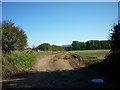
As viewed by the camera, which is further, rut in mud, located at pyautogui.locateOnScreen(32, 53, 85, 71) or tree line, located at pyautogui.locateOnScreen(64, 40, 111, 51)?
tree line, located at pyautogui.locateOnScreen(64, 40, 111, 51)

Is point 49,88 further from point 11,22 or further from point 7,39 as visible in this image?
point 11,22

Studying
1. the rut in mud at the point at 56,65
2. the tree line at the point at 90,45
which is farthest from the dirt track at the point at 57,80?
the tree line at the point at 90,45

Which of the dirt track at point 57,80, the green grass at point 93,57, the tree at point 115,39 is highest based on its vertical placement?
the tree at point 115,39

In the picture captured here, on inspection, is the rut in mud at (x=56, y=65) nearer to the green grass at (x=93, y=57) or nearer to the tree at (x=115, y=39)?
the green grass at (x=93, y=57)

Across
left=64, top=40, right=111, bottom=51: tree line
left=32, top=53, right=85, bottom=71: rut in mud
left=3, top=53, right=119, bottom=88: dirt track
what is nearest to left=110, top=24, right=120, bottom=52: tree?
left=3, top=53, right=119, bottom=88: dirt track

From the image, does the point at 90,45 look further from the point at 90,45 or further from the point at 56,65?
the point at 56,65

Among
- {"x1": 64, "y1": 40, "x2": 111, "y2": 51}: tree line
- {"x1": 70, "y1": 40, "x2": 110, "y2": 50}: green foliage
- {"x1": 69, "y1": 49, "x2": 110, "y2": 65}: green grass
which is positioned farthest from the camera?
{"x1": 64, "y1": 40, "x2": 111, "y2": 51}: tree line

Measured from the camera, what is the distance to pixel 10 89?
917 cm

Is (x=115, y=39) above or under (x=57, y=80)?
above

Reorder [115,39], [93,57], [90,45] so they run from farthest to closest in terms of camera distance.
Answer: [90,45], [93,57], [115,39]

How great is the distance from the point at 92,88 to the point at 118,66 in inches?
189

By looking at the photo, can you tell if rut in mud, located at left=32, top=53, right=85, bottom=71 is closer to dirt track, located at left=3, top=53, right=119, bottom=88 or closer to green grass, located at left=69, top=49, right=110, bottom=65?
green grass, located at left=69, top=49, right=110, bottom=65

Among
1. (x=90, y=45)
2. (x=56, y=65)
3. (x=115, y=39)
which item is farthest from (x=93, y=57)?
(x=90, y=45)

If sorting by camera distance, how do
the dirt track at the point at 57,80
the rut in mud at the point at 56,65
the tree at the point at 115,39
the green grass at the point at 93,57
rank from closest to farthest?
the dirt track at the point at 57,80
the tree at the point at 115,39
the rut in mud at the point at 56,65
the green grass at the point at 93,57
